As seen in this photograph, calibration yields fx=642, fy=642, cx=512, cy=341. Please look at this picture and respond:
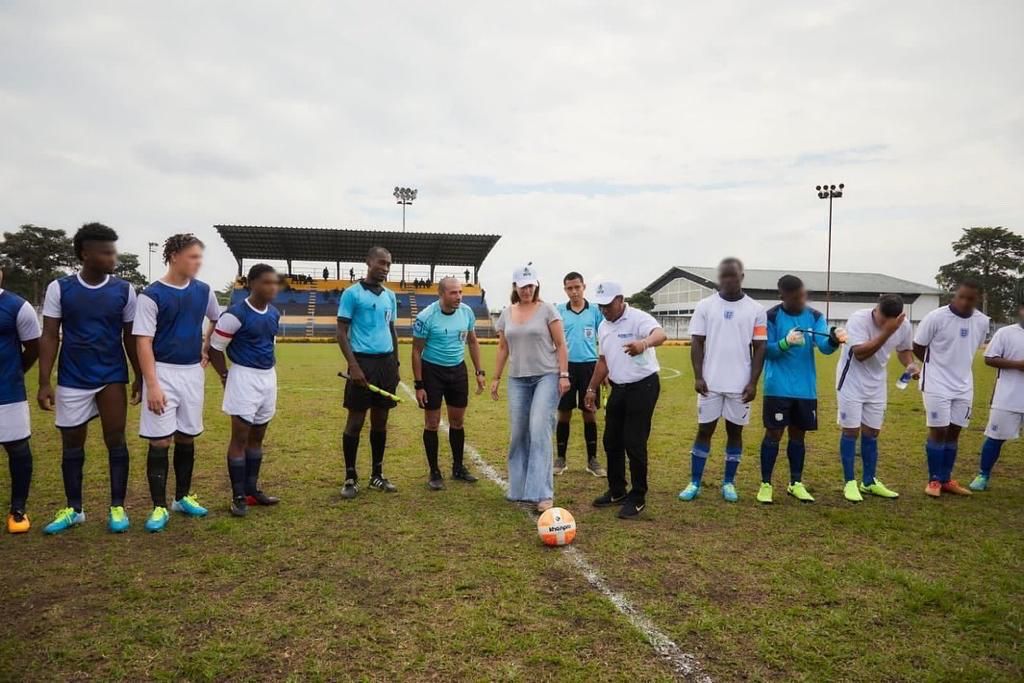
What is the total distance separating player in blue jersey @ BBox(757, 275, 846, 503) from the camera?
5.97 metres

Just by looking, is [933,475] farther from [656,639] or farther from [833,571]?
[656,639]

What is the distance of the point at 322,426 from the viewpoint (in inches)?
404

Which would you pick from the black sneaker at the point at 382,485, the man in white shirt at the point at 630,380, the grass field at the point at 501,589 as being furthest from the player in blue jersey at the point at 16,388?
the man in white shirt at the point at 630,380

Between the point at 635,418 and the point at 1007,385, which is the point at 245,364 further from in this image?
the point at 1007,385

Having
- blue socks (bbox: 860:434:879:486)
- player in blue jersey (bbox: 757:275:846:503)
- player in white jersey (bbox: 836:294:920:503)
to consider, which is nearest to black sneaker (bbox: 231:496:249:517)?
player in blue jersey (bbox: 757:275:846:503)

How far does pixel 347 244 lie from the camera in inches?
2152

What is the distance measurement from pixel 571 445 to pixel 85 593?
6.08 metres

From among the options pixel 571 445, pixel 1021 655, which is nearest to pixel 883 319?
pixel 1021 655

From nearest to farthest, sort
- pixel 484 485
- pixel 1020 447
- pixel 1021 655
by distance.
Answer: pixel 1021 655, pixel 484 485, pixel 1020 447

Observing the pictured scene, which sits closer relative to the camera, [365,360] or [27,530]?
[27,530]

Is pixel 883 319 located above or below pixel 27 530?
above

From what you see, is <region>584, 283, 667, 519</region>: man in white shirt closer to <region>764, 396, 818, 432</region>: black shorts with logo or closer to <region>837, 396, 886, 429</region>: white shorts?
<region>764, 396, 818, 432</region>: black shorts with logo

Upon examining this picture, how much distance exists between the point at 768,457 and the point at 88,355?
5.97m

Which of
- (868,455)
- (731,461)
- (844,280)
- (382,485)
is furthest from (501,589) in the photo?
(844,280)
